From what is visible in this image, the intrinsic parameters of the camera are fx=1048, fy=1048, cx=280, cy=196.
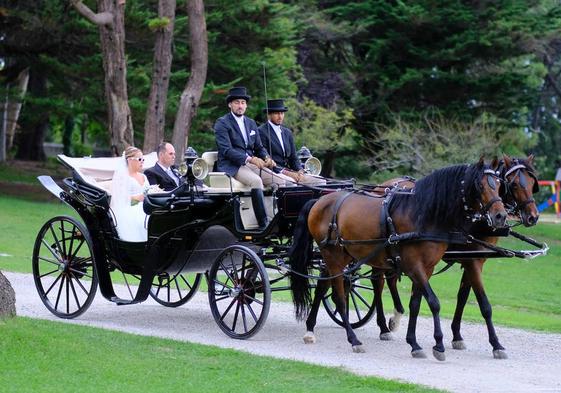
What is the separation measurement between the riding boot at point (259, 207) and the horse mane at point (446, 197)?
181 centimetres

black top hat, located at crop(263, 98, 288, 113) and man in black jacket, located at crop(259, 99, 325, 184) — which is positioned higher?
black top hat, located at crop(263, 98, 288, 113)

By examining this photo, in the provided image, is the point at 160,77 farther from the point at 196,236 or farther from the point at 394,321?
the point at 394,321

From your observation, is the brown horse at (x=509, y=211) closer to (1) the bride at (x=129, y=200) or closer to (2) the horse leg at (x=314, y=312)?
(2) the horse leg at (x=314, y=312)

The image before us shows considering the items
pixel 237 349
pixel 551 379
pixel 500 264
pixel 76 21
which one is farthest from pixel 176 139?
pixel 551 379

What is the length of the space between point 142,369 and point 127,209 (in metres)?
3.89

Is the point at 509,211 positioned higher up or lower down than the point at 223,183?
lower down

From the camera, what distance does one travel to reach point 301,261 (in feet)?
37.4

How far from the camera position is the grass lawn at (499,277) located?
1540cm

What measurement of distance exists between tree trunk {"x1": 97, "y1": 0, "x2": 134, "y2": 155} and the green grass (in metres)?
13.9

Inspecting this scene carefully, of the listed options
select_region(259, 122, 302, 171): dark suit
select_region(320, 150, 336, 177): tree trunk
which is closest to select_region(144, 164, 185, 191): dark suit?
select_region(259, 122, 302, 171): dark suit

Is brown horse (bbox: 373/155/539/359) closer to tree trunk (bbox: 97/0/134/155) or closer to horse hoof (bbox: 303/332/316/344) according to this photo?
horse hoof (bbox: 303/332/316/344)

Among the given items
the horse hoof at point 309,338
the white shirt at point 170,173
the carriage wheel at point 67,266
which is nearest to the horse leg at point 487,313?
the horse hoof at point 309,338

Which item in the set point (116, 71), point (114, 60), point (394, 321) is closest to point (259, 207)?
point (394, 321)

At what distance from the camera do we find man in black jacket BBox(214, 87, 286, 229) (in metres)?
11.6
